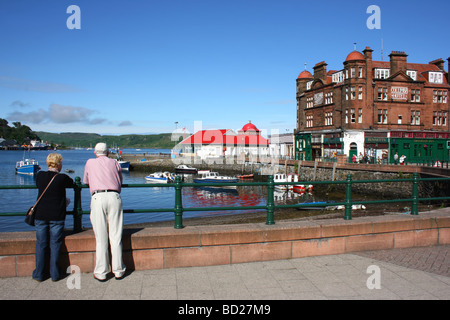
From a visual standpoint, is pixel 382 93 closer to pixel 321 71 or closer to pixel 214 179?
pixel 321 71

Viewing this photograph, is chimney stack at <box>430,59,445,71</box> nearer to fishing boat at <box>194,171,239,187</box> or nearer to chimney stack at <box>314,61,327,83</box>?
chimney stack at <box>314,61,327,83</box>

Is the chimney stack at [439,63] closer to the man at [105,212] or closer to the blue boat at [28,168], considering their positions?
the man at [105,212]

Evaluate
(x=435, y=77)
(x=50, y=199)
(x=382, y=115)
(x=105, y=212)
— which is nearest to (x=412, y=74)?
(x=435, y=77)

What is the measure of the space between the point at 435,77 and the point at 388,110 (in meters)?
9.08

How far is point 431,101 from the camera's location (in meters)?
46.3

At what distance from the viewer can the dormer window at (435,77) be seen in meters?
47.1

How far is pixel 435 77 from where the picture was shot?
47.3 m

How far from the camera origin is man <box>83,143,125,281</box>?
4.92 metres

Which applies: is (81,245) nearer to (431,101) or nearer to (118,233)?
(118,233)

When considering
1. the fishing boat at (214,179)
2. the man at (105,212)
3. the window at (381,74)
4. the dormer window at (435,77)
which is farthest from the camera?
the fishing boat at (214,179)

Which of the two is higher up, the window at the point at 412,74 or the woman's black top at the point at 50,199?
the window at the point at 412,74

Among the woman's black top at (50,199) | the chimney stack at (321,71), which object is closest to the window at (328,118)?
the chimney stack at (321,71)

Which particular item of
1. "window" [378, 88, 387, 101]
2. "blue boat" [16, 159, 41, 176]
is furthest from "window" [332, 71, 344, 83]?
"blue boat" [16, 159, 41, 176]

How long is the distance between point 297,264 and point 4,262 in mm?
4526
